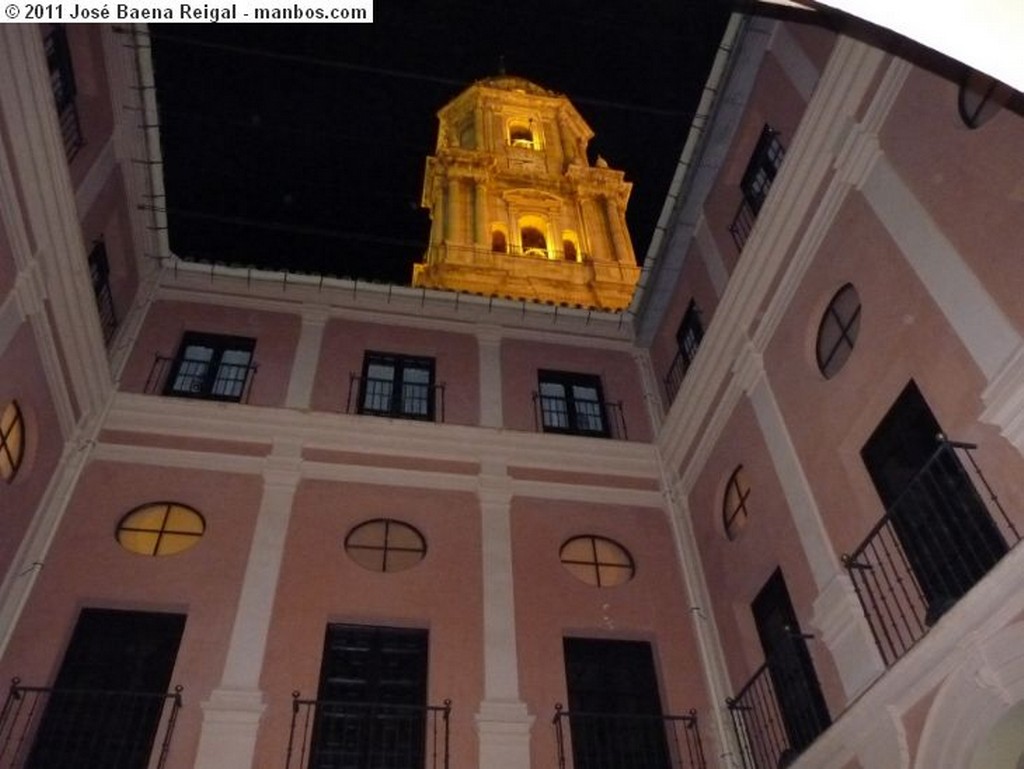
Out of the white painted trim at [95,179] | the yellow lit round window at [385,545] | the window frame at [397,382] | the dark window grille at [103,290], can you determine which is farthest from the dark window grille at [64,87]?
the yellow lit round window at [385,545]

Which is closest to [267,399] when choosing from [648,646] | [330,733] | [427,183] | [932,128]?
[330,733]

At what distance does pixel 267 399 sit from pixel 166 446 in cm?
159

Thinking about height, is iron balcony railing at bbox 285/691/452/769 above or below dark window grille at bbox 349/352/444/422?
below

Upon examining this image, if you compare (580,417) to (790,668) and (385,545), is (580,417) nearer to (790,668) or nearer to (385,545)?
(385,545)

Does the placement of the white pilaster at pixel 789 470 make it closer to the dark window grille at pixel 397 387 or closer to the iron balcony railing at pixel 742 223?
the iron balcony railing at pixel 742 223

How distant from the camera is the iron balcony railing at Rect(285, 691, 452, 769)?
9211 mm

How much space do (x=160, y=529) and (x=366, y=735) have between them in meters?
3.79

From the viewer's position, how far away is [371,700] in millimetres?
9891

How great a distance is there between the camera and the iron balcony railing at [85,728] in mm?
8766

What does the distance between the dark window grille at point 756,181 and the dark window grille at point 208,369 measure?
7.36 meters

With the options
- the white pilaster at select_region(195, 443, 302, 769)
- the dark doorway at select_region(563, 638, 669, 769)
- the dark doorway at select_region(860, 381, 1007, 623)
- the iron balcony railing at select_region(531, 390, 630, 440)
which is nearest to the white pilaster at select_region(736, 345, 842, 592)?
the dark doorway at select_region(860, 381, 1007, 623)

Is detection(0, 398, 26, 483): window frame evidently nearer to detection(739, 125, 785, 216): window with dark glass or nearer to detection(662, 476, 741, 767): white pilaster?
detection(662, 476, 741, 767): white pilaster

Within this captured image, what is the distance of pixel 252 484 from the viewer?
11.8m

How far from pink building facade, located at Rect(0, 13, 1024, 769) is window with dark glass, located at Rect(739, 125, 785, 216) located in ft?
0.18
